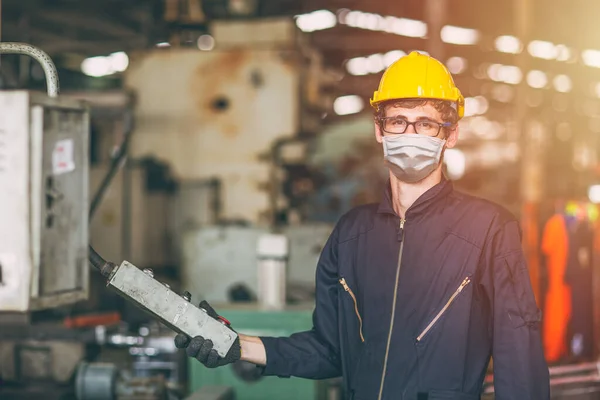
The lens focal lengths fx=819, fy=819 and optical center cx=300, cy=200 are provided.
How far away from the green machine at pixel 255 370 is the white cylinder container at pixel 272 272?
0.08 m

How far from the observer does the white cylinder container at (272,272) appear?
11.9ft

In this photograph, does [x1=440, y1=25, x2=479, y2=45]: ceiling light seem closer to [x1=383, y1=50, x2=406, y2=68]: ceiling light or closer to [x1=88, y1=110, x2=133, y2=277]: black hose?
[x1=383, y1=50, x2=406, y2=68]: ceiling light

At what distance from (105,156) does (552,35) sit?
17.9 feet

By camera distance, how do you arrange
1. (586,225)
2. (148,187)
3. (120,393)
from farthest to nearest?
(148,187) → (586,225) → (120,393)

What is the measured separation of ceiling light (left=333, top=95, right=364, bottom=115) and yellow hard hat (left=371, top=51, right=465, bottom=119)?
11.6m

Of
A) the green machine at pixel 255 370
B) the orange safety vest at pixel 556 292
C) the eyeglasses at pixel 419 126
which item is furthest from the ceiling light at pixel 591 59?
the eyeglasses at pixel 419 126

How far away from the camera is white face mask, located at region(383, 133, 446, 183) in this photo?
2.21 metres

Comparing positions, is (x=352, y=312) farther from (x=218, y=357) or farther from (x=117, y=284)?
(x=117, y=284)

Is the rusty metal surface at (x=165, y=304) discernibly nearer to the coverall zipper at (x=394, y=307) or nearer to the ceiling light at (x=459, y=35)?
the coverall zipper at (x=394, y=307)

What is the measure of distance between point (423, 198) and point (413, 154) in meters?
0.12

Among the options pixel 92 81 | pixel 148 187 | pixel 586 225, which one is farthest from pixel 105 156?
pixel 586 225

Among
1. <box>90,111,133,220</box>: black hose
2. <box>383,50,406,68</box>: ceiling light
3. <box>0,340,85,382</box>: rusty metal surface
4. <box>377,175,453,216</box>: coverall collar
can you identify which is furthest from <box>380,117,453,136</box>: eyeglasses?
<box>383,50,406,68</box>: ceiling light

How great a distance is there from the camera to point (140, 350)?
387cm

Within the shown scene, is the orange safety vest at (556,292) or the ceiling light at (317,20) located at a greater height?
the ceiling light at (317,20)
